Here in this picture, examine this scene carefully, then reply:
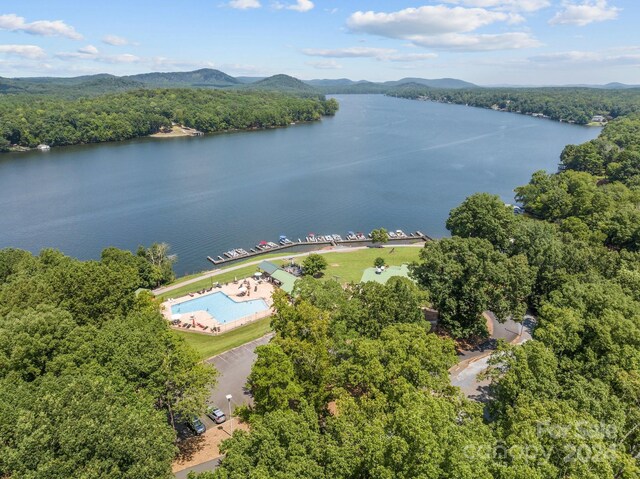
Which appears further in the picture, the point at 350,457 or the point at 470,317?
the point at 470,317

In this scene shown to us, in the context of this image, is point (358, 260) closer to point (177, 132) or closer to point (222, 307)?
point (222, 307)

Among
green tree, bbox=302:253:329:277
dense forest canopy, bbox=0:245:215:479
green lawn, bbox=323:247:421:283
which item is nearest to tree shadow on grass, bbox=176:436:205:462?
dense forest canopy, bbox=0:245:215:479

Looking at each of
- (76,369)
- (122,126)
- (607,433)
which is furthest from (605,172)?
(122,126)

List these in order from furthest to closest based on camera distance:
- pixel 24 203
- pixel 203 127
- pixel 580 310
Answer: pixel 203 127
pixel 24 203
pixel 580 310

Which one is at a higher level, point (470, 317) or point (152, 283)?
point (470, 317)

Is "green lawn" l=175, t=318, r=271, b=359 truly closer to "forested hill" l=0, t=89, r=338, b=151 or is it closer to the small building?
the small building

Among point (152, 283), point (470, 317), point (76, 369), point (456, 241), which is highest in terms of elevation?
point (456, 241)

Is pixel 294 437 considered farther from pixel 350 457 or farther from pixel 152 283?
pixel 152 283
